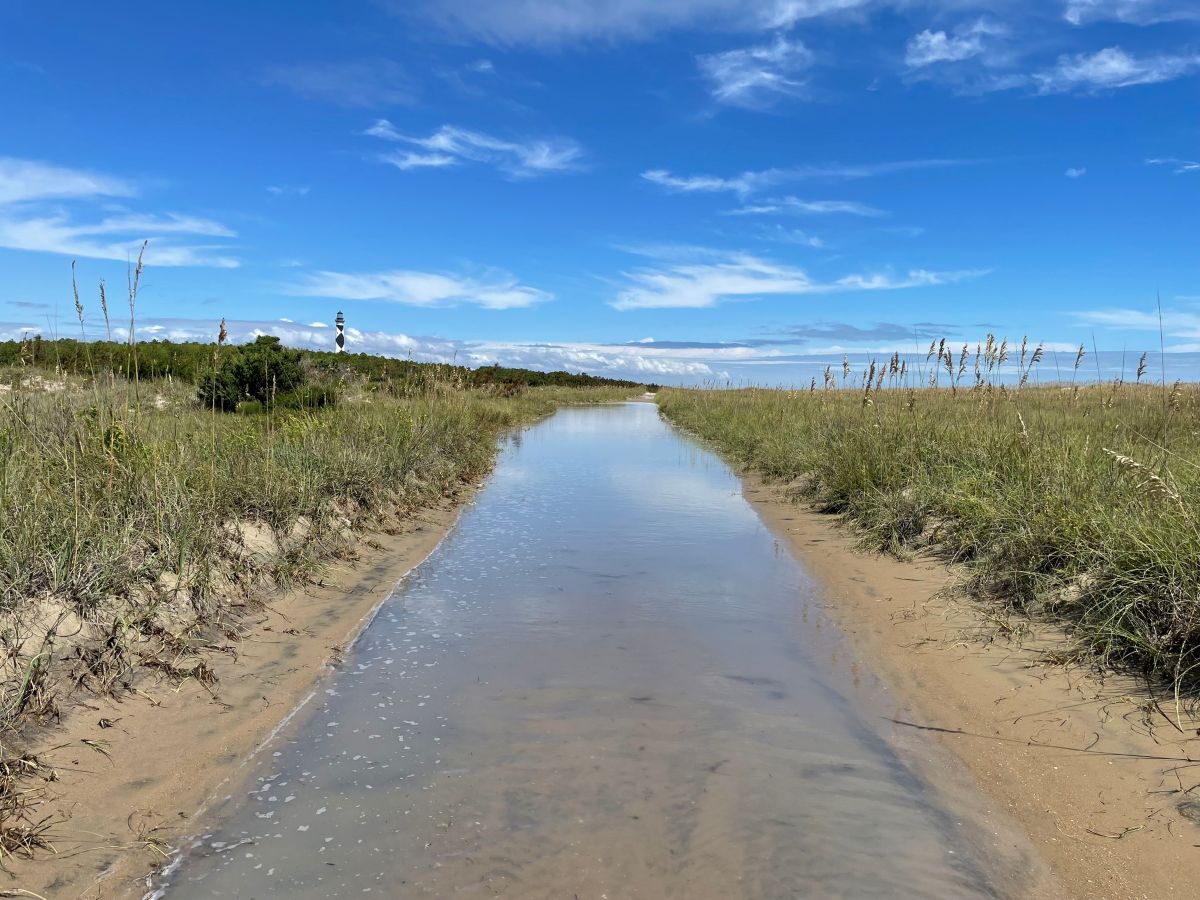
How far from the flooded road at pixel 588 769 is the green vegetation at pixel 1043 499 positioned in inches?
55.5

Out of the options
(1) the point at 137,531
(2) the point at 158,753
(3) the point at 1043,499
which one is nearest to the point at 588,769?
(2) the point at 158,753

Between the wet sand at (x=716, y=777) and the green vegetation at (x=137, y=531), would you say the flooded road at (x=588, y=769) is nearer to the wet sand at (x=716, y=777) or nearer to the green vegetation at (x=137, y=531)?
the wet sand at (x=716, y=777)

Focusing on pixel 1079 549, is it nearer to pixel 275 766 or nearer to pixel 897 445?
pixel 897 445

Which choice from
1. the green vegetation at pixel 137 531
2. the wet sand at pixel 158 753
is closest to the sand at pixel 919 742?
the wet sand at pixel 158 753

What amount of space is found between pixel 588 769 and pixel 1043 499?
430cm

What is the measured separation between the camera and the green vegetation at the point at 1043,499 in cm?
395

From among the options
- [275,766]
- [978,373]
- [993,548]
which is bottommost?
[275,766]

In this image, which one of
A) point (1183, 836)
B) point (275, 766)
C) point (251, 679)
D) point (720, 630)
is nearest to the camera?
point (1183, 836)

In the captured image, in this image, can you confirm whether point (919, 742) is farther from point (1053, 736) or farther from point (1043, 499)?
point (1043, 499)

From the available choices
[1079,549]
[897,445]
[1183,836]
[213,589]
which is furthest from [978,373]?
[213,589]

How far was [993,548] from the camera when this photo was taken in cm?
553

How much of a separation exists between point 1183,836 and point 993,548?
302 centimetres

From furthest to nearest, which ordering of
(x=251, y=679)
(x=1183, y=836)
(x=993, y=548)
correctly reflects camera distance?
(x=993, y=548)
(x=251, y=679)
(x=1183, y=836)

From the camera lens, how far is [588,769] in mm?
3143
